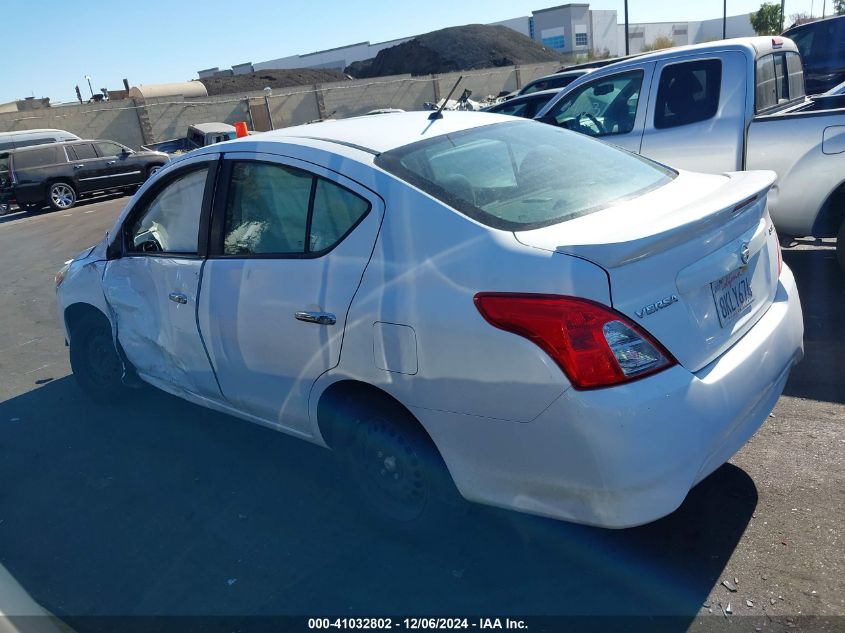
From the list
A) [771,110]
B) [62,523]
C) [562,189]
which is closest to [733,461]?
[562,189]

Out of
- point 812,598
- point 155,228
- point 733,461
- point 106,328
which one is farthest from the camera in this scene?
point 106,328

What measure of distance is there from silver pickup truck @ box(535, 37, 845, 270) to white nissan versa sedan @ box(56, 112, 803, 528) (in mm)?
2506

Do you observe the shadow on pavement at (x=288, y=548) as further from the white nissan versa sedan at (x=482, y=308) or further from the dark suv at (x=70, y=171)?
the dark suv at (x=70, y=171)

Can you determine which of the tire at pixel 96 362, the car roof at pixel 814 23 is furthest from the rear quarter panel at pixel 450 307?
the car roof at pixel 814 23

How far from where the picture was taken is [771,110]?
6.20 meters

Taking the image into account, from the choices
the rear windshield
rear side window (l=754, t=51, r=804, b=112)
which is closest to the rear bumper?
the rear windshield

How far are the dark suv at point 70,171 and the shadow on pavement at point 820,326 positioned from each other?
1642cm

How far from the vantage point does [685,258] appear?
258 centimetres

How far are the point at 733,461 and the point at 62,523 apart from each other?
3.44 metres

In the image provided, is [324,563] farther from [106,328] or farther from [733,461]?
[106,328]

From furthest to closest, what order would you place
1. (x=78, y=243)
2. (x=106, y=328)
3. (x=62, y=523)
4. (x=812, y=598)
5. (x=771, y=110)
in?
(x=78, y=243) < (x=771, y=110) < (x=106, y=328) < (x=62, y=523) < (x=812, y=598)

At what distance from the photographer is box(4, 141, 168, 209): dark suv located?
19.3 meters

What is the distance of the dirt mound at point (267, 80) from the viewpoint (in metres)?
57.7

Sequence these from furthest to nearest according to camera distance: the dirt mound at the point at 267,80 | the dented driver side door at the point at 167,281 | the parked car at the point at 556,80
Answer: the dirt mound at the point at 267,80
the parked car at the point at 556,80
the dented driver side door at the point at 167,281
